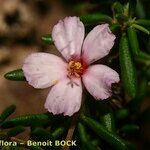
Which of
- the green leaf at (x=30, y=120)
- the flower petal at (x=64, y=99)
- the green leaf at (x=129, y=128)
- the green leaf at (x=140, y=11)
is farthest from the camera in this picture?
the green leaf at (x=140, y=11)

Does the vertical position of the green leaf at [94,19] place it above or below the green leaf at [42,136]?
above

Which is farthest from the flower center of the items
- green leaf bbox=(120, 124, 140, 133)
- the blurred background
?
the blurred background

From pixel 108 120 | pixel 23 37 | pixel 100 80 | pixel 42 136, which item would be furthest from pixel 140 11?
pixel 23 37

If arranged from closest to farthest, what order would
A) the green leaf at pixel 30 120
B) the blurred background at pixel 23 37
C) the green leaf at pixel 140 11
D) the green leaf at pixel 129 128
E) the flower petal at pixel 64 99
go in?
the flower petal at pixel 64 99 → the green leaf at pixel 30 120 → the green leaf at pixel 129 128 → the green leaf at pixel 140 11 → the blurred background at pixel 23 37

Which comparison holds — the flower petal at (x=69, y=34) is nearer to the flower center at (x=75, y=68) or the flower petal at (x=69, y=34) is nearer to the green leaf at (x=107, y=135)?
the flower center at (x=75, y=68)

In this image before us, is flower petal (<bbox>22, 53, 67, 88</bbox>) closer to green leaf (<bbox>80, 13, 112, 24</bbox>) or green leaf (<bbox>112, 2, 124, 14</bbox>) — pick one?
green leaf (<bbox>80, 13, 112, 24</bbox>)

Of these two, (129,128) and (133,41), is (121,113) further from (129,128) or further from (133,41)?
(133,41)

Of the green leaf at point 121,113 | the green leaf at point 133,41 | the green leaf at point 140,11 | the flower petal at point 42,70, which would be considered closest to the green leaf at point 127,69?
the green leaf at point 133,41

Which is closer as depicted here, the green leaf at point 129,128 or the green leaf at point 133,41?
the green leaf at point 133,41
